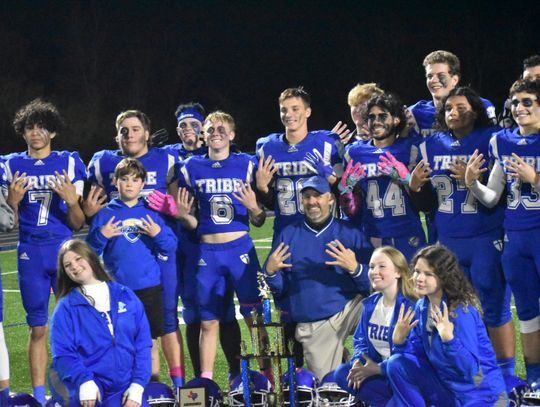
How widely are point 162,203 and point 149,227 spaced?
0.24 m

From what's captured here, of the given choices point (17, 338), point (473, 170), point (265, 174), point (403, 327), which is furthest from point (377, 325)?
point (17, 338)

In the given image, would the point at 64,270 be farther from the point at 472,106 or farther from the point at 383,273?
the point at 472,106

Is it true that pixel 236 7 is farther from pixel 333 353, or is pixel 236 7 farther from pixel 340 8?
pixel 333 353

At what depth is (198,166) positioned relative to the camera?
6.75 metres

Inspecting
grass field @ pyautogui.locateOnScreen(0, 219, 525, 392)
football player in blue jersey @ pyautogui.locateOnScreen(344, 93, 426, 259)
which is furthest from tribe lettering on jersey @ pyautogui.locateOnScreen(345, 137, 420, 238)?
grass field @ pyautogui.locateOnScreen(0, 219, 525, 392)

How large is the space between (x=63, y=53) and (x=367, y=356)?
23112 mm

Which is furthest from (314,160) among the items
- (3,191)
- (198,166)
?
(3,191)

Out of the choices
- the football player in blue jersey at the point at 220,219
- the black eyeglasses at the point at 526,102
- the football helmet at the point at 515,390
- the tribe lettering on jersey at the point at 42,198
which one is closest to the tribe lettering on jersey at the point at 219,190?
the football player in blue jersey at the point at 220,219

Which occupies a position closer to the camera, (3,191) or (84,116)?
(3,191)

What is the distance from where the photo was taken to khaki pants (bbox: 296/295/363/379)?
19.9 feet

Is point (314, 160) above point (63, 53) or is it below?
below

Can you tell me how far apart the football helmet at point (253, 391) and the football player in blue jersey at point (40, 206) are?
1.48 m

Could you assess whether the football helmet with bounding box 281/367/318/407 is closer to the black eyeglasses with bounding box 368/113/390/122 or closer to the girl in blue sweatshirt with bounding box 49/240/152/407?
the girl in blue sweatshirt with bounding box 49/240/152/407

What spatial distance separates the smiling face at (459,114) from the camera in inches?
246
